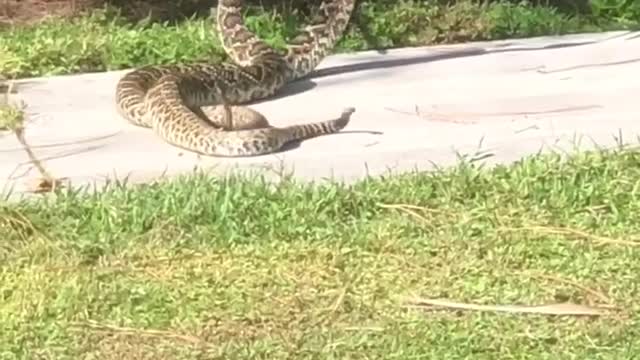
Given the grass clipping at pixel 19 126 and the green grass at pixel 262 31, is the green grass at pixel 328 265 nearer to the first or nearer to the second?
the grass clipping at pixel 19 126

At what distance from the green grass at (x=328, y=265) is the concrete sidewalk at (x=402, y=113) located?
16.1 inches

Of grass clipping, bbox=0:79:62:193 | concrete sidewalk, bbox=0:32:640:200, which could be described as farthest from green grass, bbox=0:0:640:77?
grass clipping, bbox=0:79:62:193

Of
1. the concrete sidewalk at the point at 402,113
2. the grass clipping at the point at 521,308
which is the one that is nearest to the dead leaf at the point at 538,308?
the grass clipping at the point at 521,308

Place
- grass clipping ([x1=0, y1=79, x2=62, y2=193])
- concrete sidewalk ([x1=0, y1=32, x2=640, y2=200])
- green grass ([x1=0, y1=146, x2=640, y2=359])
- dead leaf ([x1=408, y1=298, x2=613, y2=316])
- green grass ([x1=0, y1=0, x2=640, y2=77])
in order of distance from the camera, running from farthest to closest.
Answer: green grass ([x1=0, y1=0, x2=640, y2=77])
concrete sidewalk ([x1=0, y1=32, x2=640, y2=200])
grass clipping ([x1=0, y1=79, x2=62, y2=193])
dead leaf ([x1=408, y1=298, x2=613, y2=316])
green grass ([x1=0, y1=146, x2=640, y2=359])

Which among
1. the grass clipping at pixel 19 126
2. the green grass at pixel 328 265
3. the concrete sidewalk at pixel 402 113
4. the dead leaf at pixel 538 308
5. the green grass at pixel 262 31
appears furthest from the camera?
the green grass at pixel 262 31

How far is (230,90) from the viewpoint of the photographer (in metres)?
8.16

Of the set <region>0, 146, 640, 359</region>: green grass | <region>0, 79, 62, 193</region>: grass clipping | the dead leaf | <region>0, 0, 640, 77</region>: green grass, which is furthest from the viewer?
<region>0, 0, 640, 77</region>: green grass

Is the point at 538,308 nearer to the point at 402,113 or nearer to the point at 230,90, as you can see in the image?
the point at 402,113

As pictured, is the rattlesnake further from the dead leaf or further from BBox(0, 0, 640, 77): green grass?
the dead leaf

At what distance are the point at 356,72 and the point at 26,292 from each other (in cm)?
343

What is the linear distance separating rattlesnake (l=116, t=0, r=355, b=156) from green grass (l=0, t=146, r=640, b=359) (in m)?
0.57

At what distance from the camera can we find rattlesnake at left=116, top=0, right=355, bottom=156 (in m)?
A: 7.25

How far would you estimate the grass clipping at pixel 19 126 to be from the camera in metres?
6.81

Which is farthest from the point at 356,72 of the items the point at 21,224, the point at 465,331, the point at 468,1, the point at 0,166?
the point at 465,331
